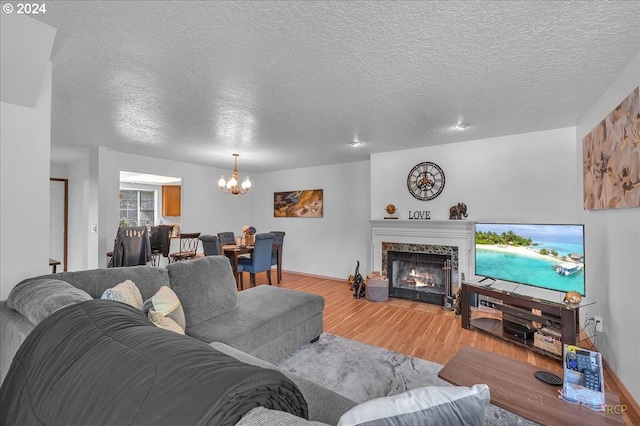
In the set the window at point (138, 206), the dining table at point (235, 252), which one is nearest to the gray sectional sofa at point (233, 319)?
the dining table at point (235, 252)

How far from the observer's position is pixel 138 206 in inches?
293

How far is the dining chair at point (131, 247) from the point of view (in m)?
3.78

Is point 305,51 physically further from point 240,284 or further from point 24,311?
point 240,284

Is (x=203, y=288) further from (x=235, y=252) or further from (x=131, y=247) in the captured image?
(x=131, y=247)

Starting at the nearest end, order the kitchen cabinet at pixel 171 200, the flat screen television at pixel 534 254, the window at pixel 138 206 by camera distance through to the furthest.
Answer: the flat screen television at pixel 534 254 < the kitchen cabinet at pixel 171 200 < the window at pixel 138 206

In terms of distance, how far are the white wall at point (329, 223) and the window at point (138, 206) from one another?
134 inches

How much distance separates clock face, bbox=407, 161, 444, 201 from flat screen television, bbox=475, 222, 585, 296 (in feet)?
3.26

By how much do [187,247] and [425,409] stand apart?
6.13m

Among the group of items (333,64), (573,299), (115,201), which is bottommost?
(573,299)

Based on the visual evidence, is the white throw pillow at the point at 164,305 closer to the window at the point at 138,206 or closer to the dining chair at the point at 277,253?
the dining chair at the point at 277,253


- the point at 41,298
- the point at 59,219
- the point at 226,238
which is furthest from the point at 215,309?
the point at 59,219

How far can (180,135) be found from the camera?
12.0 ft

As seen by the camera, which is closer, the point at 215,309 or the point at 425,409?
the point at 425,409

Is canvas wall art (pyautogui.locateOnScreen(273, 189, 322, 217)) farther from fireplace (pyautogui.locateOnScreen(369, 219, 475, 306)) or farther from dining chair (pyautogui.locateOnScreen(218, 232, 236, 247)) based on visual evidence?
fireplace (pyautogui.locateOnScreen(369, 219, 475, 306))
